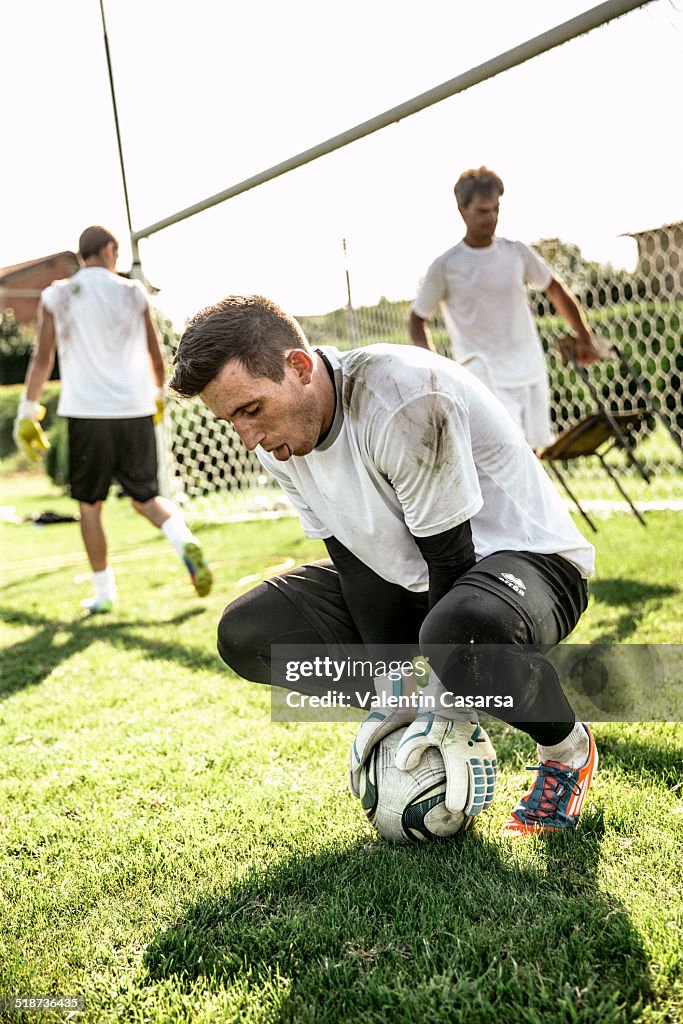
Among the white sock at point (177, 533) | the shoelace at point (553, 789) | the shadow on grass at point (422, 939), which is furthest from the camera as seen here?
the white sock at point (177, 533)

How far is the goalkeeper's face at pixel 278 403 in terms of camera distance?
200 centimetres

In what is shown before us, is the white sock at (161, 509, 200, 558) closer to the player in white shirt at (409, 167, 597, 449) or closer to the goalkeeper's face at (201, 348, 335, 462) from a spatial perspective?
the player in white shirt at (409, 167, 597, 449)

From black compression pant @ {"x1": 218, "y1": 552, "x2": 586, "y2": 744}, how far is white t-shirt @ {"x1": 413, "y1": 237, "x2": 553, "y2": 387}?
2.33 m

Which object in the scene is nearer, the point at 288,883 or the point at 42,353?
the point at 288,883

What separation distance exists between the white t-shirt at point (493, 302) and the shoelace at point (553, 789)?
266 cm

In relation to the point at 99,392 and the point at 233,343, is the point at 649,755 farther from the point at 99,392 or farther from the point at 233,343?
the point at 99,392

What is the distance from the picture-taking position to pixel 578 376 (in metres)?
8.48

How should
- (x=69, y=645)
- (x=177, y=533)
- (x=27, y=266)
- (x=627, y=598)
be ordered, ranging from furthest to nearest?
(x=27, y=266), (x=177, y=533), (x=69, y=645), (x=627, y=598)

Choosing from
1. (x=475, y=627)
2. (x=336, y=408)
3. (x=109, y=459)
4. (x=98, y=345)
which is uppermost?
(x=98, y=345)

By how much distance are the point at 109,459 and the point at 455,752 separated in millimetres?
3463

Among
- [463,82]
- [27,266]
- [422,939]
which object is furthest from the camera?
[27,266]

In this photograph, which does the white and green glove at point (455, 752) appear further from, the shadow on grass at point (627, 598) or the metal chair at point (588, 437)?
the metal chair at point (588, 437)

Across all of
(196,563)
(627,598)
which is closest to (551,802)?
(627,598)

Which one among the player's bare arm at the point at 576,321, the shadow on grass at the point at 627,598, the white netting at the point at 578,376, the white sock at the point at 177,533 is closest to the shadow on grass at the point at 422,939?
the shadow on grass at the point at 627,598
